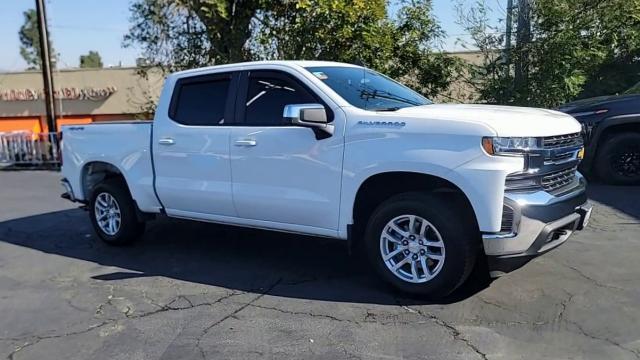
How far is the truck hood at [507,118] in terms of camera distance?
14.1 ft

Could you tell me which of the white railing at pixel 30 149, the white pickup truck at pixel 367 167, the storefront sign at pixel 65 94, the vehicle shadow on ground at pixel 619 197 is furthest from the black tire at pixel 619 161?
the storefront sign at pixel 65 94

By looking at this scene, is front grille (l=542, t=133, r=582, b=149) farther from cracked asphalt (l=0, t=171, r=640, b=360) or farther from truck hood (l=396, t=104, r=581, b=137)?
cracked asphalt (l=0, t=171, r=640, b=360)

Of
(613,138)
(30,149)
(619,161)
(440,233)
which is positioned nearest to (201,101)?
(440,233)

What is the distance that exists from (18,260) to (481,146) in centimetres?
520

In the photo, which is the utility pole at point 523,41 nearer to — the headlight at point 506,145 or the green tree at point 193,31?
the green tree at point 193,31

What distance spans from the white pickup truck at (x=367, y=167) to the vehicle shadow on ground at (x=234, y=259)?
403mm

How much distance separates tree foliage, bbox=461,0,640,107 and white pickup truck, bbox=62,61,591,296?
7636mm

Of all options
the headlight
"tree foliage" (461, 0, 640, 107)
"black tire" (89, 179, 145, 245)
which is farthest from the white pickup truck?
"tree foliage" (461, 0, 640, 107)

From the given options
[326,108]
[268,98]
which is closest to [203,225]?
[268,98]

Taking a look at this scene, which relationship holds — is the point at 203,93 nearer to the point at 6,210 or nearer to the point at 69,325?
the point at 69,325

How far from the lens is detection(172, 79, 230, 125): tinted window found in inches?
232

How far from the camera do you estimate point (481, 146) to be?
4.27 meters

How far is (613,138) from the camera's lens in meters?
9.26

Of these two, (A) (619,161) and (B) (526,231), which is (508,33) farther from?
(B) (526,231)
